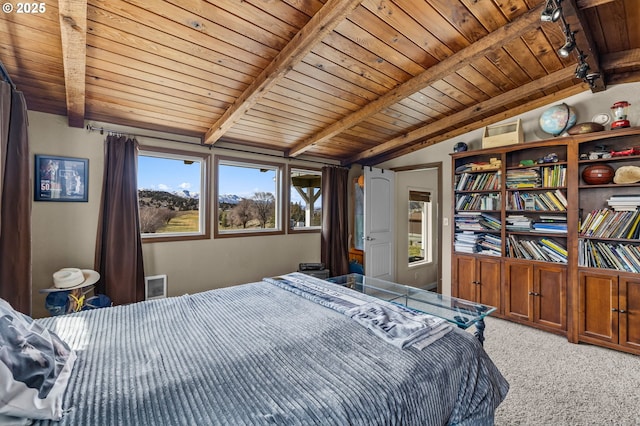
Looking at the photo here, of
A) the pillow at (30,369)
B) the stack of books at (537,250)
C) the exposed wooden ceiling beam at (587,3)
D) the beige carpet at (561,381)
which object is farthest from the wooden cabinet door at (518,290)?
the pillow at (30,369)

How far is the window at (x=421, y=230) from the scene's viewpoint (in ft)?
18.4

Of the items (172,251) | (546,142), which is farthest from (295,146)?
(546,142)

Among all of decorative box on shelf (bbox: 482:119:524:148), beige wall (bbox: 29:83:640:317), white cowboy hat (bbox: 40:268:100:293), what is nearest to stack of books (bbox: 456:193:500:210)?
beige wall (bbox: 29:83:640:317)

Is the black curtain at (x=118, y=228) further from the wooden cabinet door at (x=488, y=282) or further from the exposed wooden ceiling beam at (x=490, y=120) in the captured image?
the wooden cabinet door at (x=488, y=282)

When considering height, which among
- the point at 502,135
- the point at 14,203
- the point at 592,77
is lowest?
the point at 14,203

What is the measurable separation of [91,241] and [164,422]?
287 cm

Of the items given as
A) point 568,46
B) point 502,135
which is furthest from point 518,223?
point 568,46

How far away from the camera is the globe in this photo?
306 cm

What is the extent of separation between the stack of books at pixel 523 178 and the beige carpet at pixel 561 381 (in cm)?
155

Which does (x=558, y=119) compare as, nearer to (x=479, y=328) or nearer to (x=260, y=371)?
(x=479, y=328)

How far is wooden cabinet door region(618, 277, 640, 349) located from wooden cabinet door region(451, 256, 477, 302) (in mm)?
1260

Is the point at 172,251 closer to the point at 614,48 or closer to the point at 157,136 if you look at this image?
the point at 157,136

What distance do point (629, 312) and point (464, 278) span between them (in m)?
1.43

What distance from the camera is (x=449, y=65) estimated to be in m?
2.43
